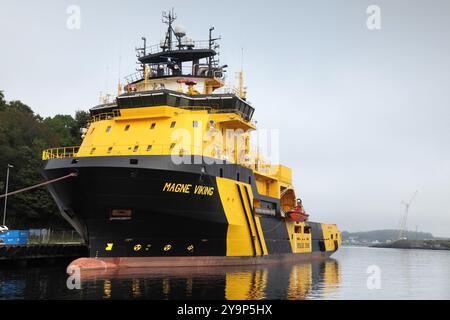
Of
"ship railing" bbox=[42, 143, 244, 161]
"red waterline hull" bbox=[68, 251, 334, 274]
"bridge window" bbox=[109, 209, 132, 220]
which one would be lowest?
"red waterline hull" bbox=[68, 251, 334, 274]

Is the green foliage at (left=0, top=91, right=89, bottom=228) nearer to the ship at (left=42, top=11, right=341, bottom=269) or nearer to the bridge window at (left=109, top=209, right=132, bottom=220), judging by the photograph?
the ship at (left=42, top=11, right=341, bottom=269)

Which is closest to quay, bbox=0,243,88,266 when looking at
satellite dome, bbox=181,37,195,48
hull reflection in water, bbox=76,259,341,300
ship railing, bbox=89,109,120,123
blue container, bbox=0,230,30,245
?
blue container, bbox=0,230,30,245

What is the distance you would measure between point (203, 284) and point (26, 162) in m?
37.1

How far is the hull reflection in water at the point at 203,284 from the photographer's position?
780 inches

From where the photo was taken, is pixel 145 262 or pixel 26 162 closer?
pixel 145 262

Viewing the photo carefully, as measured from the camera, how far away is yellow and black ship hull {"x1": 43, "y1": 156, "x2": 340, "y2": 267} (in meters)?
26.2

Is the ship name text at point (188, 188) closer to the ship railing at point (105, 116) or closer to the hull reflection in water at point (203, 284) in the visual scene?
the hull reflection in water at point (203, 284)

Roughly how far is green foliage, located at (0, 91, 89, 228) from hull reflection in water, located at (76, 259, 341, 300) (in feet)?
84.2

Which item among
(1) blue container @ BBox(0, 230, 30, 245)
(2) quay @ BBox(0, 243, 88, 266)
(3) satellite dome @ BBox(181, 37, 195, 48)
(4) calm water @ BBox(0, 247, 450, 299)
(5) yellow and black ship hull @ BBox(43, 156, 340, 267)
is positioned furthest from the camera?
(3) satellite dome @ BBox(181, 37, 195, 48)

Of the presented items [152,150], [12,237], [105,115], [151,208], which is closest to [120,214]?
[151,208]

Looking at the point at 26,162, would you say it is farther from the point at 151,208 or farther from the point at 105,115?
the point at 151,208

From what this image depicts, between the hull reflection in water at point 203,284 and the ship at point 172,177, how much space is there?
129 cm

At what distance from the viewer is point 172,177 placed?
26.6m
